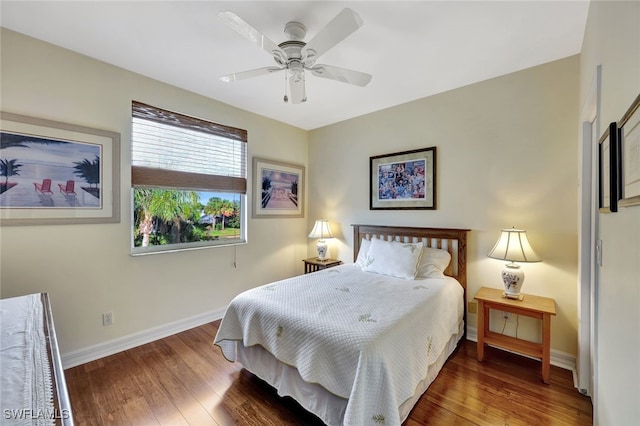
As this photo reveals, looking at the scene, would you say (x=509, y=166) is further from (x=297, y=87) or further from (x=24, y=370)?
(x=24, y=370)

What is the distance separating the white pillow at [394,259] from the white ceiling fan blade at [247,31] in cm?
210

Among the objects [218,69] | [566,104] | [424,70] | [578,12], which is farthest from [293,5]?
[566,104]

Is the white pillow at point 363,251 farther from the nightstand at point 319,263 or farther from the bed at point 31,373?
the bed at point 31,373

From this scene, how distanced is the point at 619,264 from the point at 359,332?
1.16 m

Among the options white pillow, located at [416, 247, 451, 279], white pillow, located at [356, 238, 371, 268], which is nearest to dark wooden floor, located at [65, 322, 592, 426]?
white pillow, located at [416, 247, 451, 279]

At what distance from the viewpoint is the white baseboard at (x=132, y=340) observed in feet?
7.44

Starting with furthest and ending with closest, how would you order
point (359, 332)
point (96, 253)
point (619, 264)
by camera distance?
point (96, 253) → point (359, 332) → point (619, 264)

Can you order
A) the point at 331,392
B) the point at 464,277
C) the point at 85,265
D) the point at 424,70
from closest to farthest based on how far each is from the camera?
the point at 331,392 → the point at 85,265 → the point at 424,70 → the point at 464,277

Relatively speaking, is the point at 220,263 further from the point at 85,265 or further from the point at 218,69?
the point at 218,69

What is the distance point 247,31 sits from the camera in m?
1.58

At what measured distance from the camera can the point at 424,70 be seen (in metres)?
2.49

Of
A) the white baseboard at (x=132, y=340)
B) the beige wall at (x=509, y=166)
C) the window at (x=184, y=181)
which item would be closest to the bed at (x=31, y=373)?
the white baseboard at (x=132, y=340)

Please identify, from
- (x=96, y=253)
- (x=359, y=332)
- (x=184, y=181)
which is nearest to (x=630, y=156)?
(x=359, y=332)

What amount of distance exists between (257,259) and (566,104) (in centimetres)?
363
